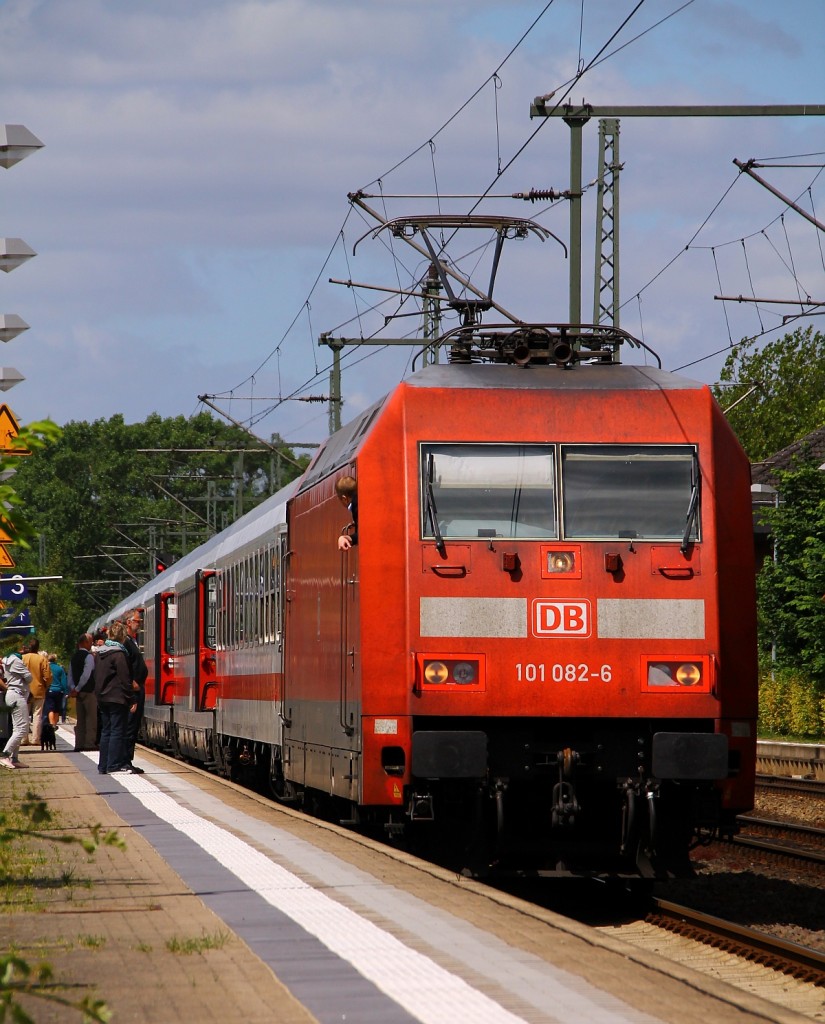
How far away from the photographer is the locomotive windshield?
436 inches

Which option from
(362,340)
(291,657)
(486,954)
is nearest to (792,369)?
(362,340)

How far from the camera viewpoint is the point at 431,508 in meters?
11.1

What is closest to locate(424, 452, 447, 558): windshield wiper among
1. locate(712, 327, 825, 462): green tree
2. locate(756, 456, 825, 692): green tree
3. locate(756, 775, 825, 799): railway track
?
locate(756, 775, 825, 799): railway track

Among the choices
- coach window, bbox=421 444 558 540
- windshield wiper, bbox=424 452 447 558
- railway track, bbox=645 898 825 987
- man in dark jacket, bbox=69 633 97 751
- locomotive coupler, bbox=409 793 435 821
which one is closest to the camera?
railway track, bbox=645 898 825 987

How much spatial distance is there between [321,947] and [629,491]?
4304mm

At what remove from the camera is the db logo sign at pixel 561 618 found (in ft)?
35.7

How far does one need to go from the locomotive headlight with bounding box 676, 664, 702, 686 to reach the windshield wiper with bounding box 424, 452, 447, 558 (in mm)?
1538

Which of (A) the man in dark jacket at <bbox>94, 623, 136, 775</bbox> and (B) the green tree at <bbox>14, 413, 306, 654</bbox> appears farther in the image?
(B) the green tree at <bbox>14, 413, 306, 654</bbox>

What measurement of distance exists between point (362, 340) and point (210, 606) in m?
5.65

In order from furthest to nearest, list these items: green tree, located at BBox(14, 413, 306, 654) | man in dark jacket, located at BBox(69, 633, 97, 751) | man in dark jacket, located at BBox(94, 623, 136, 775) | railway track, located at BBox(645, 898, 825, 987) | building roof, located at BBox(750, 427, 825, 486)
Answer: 1. green tree, located at BBox(14, 413, 306, 654)
2. building roof, located at BBox(750, 427, 825, 486)
3. man in dark jacket, located at BBox(69, 633, 97, 751)
4. man in dark jacket, located at BBox(94, 623, 136, 775)
5. railway track, located at BBox(645, 898, 825, 987)

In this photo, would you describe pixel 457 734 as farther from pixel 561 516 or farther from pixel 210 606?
pixel 210 606

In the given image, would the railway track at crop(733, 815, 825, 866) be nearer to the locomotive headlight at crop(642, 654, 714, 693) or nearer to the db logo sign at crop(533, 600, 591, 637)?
the locomotive headlight at crop(642, 654, 714, 693)

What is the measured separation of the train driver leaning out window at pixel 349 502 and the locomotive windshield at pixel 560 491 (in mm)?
455

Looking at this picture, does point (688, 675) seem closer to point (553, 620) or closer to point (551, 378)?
point (553, 620)
